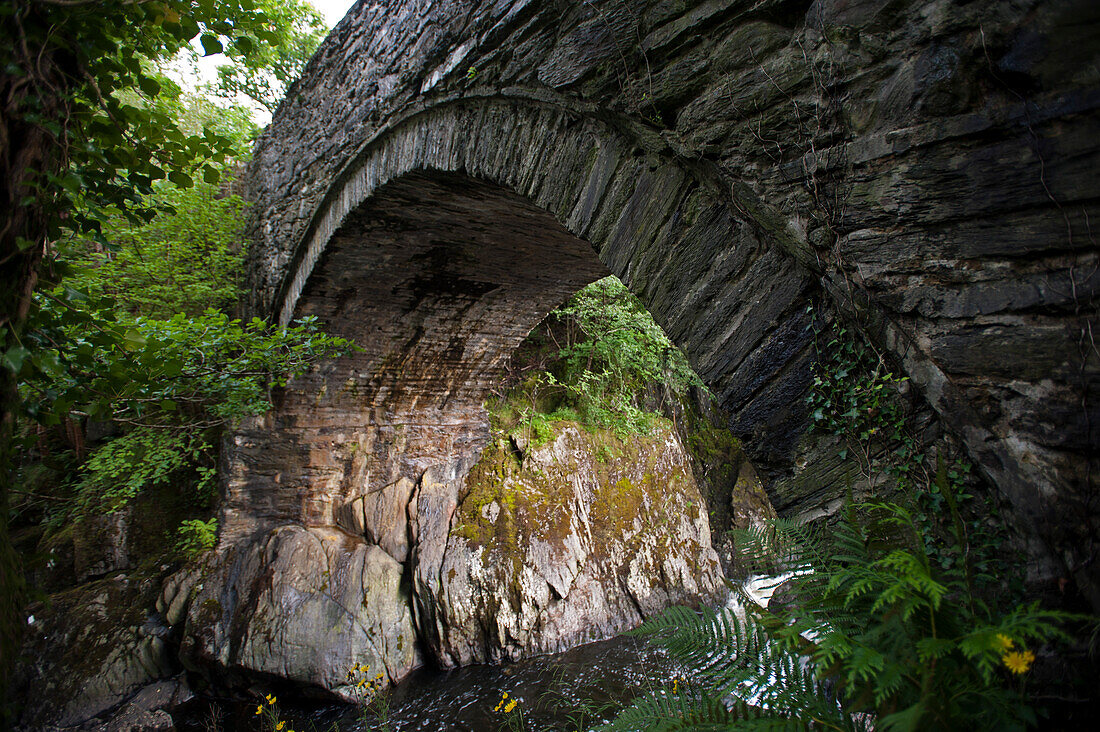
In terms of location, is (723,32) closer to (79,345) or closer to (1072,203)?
(1072,203)

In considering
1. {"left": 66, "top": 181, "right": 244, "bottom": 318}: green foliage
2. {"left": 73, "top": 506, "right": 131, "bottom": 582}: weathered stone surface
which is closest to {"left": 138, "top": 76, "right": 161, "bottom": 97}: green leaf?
{"left": 66, "top": 181, "right": 244, "bottom": 318}: green foliage

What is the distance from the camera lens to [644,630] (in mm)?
1586

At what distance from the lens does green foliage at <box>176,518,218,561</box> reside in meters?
5.43

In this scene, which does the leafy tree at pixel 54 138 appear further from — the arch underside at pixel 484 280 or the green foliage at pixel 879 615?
the green foliage at pixel 879 615

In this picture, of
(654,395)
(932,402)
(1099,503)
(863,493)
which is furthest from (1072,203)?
(654,395)

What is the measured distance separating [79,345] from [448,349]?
4.65 metres

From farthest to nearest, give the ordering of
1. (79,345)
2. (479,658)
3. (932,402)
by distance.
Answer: (479,658) → (79,345) → (932,402)

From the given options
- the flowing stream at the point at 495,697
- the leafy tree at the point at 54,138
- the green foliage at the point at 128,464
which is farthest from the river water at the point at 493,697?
the leafy tree at the point at 54,138

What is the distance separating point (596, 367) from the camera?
7.25 meters

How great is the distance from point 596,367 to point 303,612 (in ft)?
14.7

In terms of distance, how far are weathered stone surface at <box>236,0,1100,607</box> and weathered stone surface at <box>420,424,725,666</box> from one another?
426 centimetres

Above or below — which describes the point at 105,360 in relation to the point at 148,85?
below

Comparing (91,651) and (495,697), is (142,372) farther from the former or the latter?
(91,651)

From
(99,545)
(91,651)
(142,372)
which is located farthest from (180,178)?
(99,545)
